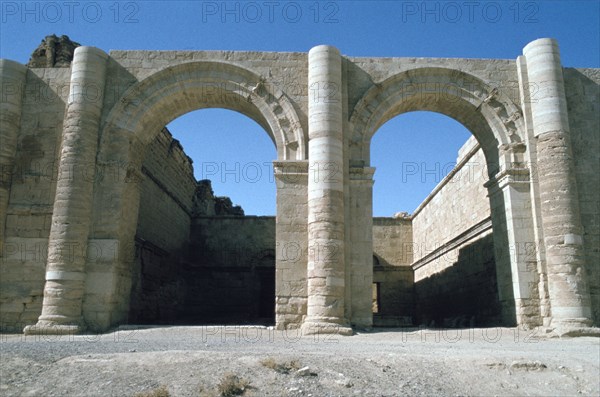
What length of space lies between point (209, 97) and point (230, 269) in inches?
387

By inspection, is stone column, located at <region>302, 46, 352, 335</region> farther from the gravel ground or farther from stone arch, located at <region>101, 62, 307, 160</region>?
the gravel ground

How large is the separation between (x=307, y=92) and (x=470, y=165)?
659 centimetres

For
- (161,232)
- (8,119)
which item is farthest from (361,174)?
(8,119)

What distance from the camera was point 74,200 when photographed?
1066cm

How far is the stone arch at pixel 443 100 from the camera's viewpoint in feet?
37.5

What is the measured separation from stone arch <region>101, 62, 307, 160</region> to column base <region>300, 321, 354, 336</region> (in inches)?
146

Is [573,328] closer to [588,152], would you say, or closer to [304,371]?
[588,152]

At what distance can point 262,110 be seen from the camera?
37.7ft

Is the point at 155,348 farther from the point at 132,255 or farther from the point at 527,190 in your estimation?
the point at 527,190

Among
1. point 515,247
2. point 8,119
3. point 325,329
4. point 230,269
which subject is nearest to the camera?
point 325,329

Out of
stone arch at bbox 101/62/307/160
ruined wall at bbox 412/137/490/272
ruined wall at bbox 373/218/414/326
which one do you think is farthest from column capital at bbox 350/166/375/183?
ruined wall at bbox 373/218/414/326

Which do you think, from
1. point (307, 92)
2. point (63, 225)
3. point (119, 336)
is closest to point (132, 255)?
point (63, 225)

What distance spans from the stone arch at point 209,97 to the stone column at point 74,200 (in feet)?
1.66

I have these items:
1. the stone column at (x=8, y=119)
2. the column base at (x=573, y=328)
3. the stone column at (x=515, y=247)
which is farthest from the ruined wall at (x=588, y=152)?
the stone column at (x=8, y=119)
